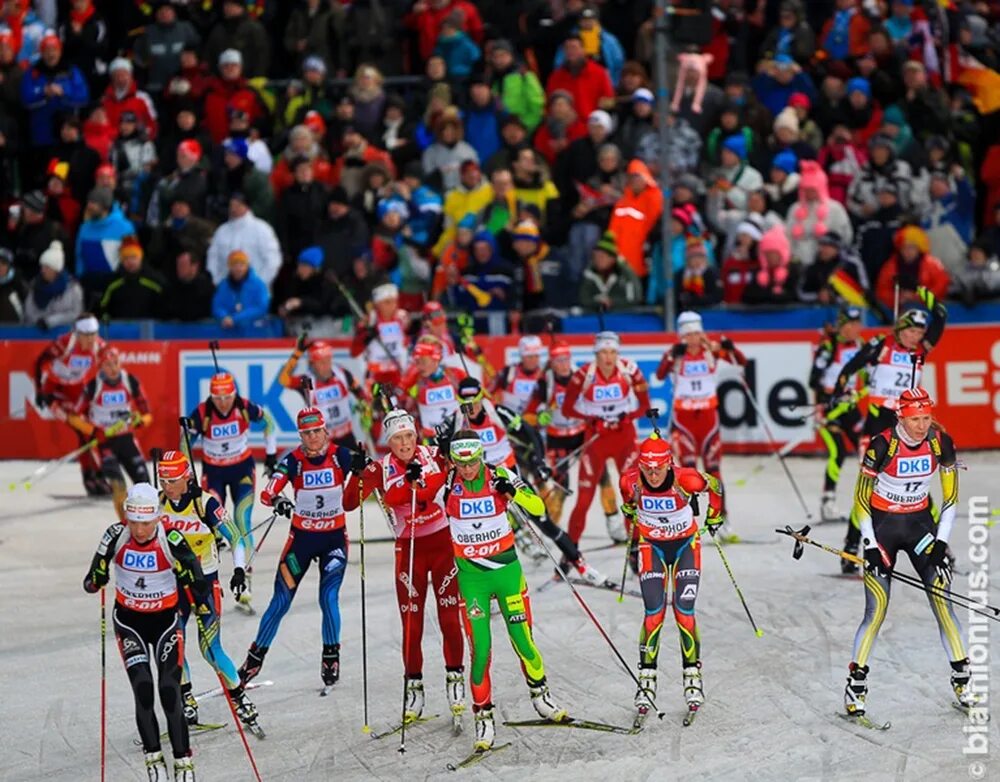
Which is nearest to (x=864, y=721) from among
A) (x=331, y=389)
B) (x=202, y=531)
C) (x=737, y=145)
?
(x=202, y=531)

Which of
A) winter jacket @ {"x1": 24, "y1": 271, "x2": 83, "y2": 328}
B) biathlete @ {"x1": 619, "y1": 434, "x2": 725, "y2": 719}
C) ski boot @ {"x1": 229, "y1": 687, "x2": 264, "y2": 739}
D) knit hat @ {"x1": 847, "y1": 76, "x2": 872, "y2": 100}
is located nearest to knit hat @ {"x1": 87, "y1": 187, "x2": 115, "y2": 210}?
winter jacket @ {"x1": 24, "y1": 271, "x2": 83, "y2": 328}

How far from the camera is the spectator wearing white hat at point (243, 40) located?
86.1 ft

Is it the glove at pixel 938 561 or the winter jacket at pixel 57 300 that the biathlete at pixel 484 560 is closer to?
the glove at pixel 938 561

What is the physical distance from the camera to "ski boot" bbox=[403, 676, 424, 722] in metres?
13.4

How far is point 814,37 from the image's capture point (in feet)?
83.8

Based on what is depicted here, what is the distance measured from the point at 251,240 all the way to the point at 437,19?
4.64 m

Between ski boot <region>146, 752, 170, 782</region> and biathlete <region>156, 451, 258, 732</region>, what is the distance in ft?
3.40

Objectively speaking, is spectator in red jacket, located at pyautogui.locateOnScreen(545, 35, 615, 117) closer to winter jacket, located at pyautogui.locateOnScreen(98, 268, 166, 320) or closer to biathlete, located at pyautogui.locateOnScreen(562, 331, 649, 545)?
winter jacket, located at pyautogui.locateOnScreen(98, 268, 166, 320)

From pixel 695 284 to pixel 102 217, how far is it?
8231 millimetres

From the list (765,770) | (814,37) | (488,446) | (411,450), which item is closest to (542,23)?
(814,37)

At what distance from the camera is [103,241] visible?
24688mm

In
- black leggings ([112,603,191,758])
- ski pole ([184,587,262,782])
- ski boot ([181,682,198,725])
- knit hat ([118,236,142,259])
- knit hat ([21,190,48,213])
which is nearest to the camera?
black leggings ([112,603,191,758])

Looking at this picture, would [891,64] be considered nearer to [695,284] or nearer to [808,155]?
[808,155]

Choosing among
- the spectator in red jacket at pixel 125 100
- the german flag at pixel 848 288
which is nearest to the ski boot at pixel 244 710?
Result: the german flag at pixel 848 288
